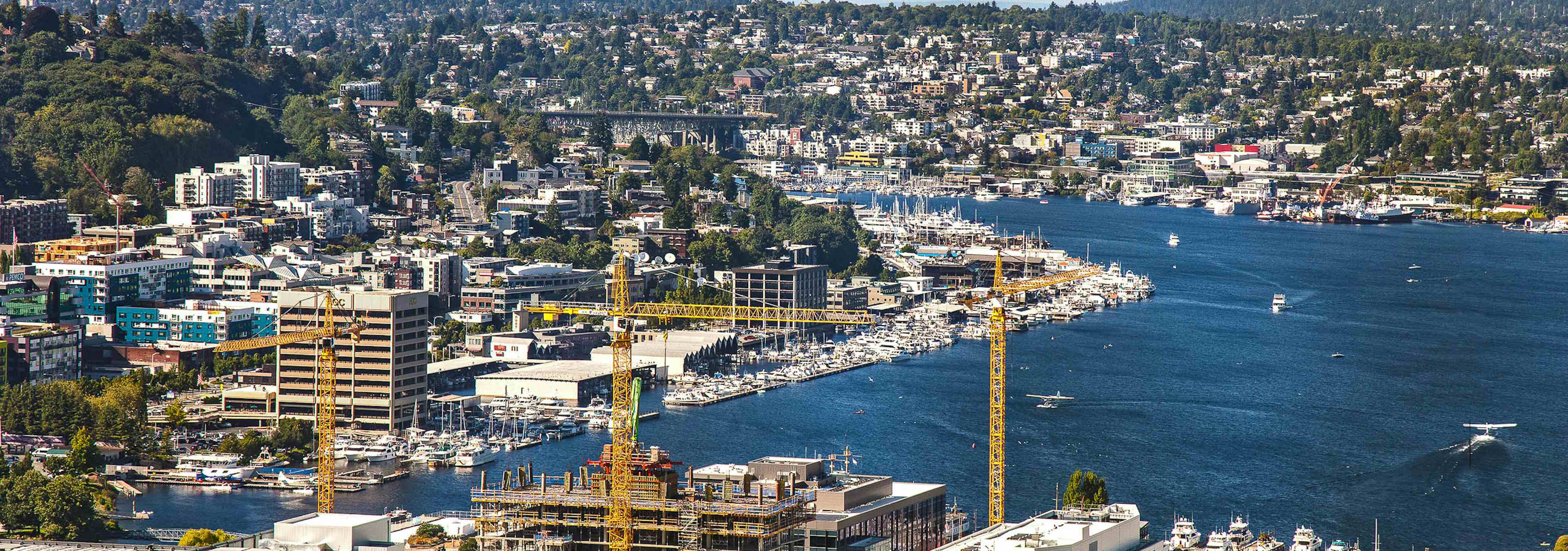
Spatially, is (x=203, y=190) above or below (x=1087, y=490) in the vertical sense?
above

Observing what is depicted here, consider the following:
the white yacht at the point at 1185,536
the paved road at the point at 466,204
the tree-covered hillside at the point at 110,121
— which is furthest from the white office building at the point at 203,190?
the white yacht at the point at 1185,536

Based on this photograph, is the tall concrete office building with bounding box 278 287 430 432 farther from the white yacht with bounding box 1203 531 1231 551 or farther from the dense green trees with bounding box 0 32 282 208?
A: the dense green trees with bounding box 0 32 282 208

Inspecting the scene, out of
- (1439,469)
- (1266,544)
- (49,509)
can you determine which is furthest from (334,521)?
(1439,469)

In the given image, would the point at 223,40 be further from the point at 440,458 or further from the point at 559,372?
the point at 440,458

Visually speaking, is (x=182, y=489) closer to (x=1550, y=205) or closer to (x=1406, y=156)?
(x=1550, y=205)

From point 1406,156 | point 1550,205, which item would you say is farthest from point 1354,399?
point 1406,156

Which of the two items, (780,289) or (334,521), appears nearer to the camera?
(334,521)

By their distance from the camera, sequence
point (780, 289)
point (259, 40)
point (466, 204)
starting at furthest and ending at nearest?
point (259, 40) → point (466, 204) → point (780, 289)
